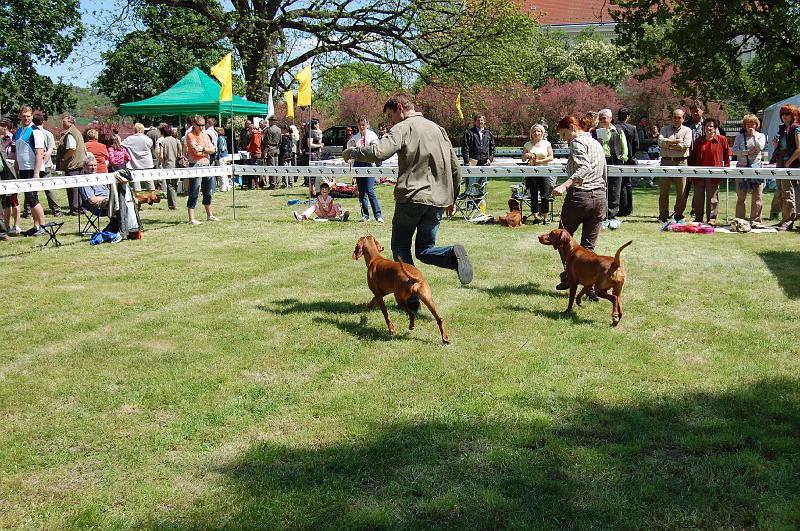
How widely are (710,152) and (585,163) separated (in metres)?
6.79

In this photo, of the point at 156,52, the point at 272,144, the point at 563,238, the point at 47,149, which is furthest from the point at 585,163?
the point at 156,52

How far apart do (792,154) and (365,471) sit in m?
11.0

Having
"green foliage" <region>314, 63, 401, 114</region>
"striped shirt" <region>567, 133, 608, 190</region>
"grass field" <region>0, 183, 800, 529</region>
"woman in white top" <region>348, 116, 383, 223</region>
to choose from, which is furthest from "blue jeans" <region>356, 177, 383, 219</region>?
"green foliage" <region>314, 63, 401, 114</region>

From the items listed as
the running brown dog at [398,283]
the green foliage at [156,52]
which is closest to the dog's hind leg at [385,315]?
the running brown dog at [398,283]

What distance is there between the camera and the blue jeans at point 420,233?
21.7 feet

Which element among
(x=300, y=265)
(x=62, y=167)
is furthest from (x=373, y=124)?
(x=300, y=265)

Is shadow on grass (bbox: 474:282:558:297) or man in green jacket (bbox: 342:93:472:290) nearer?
man in green jacket (bbox: 342:93:472:290)

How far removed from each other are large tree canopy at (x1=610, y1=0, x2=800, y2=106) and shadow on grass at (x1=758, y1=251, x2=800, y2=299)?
12.7 metres

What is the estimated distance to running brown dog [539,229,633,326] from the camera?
6434 millimetres

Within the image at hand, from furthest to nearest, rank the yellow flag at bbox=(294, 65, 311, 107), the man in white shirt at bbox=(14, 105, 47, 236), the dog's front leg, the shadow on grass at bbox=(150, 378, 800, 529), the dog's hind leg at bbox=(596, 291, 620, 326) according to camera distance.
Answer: the yellow flag at bbox=(294, 65, 311, 107) < the man in white shirt at bbox=(14, 105, 47, 236) < the dog's front leg < the dog's hind leg at bbox=(596, 291, 620, 326) < the shadow on grass at bbox=(150, 378, 800, 529)

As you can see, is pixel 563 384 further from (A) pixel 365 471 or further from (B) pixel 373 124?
(B) pixel 373 124

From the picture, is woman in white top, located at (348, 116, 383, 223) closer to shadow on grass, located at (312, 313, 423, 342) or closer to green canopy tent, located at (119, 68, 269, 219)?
shadow on grass, located at (312, 313, 423, 342)

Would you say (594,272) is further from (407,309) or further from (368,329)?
(368,329)

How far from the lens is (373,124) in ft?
199
